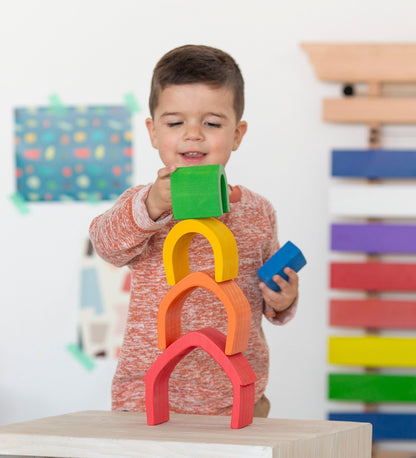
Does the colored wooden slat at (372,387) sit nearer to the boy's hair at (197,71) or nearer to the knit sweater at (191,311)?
the knit sweater at (191,311)

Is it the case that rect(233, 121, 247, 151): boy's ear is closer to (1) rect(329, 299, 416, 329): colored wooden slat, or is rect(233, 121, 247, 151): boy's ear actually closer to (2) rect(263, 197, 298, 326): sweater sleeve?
(2) rect(263, 197, 298, 326): sweater sleeve

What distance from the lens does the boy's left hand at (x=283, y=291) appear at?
99 cm

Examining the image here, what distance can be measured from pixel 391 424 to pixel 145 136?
124 cm

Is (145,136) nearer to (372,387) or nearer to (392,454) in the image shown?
(372,387)

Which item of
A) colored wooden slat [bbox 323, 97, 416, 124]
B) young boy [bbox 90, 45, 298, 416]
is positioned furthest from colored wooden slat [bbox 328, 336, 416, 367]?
young boy [bbox 90, 45, 298, 416]

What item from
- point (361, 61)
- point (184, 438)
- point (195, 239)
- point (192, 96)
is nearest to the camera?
point (184, 438)

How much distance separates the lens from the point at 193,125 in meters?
0.95

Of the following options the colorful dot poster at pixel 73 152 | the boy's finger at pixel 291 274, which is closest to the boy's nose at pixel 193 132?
the boy's finger at pixel 291 274

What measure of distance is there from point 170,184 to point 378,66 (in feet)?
5.25

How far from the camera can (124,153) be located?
→ 7.69 feet

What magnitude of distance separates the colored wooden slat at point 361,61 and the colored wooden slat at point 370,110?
7 centimetres

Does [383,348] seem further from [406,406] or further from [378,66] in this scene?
[378,66]

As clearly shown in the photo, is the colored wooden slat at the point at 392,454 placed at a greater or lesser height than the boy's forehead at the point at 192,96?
lesser

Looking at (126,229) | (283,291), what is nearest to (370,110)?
(283,291)
